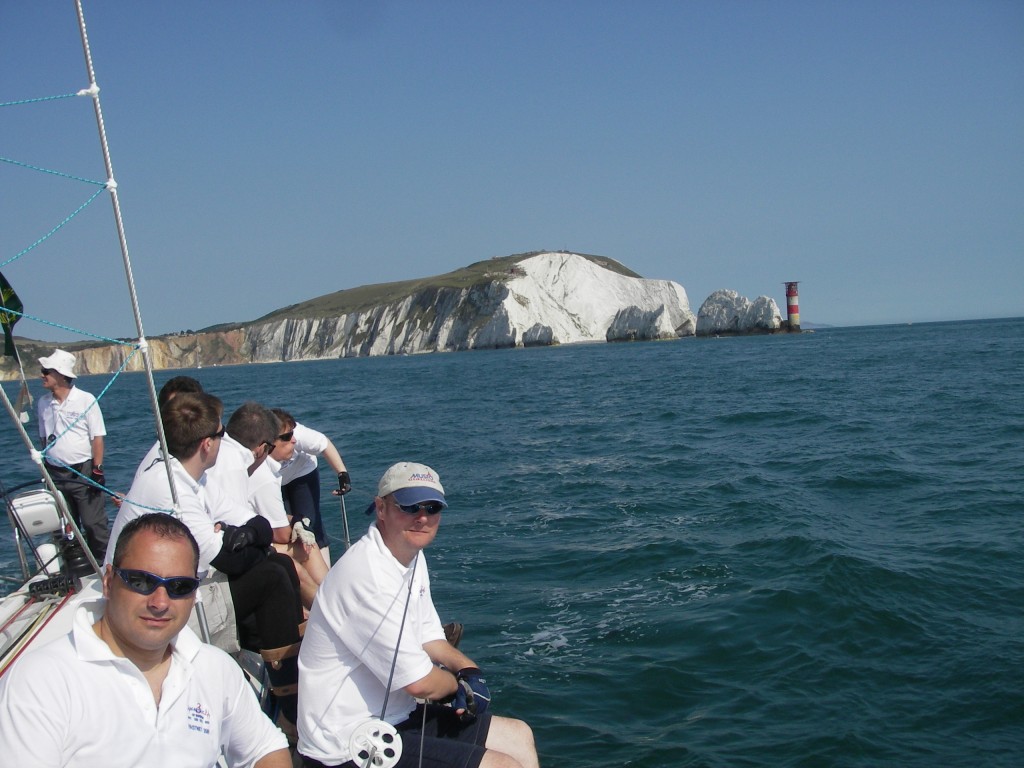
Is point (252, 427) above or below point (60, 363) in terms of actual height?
below

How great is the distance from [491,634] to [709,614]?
195 centimetres

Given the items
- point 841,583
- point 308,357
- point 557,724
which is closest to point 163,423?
point 557,724

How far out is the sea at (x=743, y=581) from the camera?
5367 millimetres

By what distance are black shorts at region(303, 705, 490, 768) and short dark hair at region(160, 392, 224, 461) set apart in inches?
63.6

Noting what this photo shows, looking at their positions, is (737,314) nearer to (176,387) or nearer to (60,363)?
(60,363)

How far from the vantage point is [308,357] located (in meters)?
130

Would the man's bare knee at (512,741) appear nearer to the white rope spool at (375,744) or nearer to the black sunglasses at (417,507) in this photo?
the white rope spool at (375,744)

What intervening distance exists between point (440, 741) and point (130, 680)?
1.33 meters

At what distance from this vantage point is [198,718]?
95.5 inches

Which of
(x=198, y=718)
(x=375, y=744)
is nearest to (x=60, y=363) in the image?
(x=375, y=744)

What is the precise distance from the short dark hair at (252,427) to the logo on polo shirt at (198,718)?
314 cm

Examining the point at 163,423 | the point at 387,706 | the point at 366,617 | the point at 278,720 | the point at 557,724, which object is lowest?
the point at 557,724

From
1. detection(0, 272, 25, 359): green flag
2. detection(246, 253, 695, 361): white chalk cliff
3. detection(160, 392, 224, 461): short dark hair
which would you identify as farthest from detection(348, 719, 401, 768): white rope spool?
detection(246, 253, 695, 361): white chalk cliff

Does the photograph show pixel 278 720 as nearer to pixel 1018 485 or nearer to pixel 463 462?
pixel 1018 485
